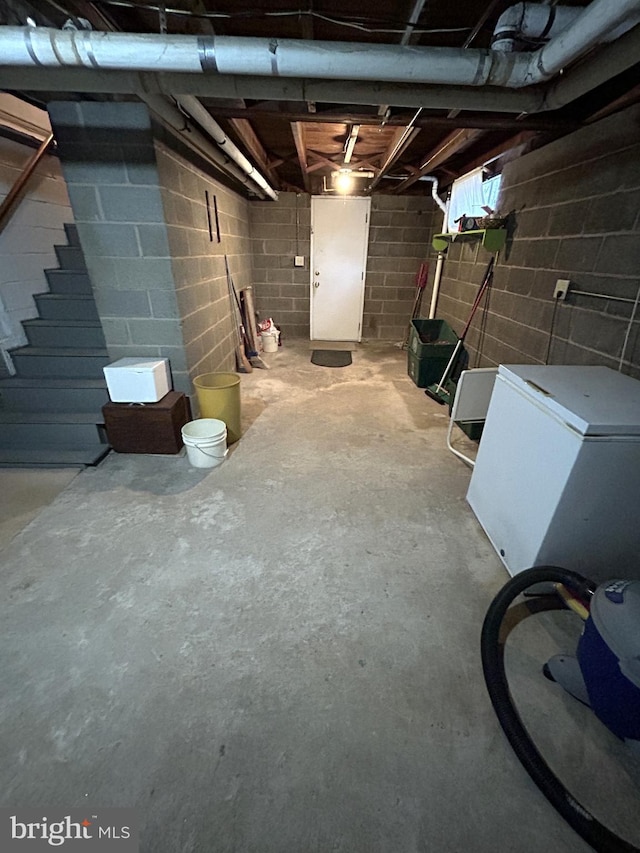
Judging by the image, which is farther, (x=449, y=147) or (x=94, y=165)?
(x=449, y=147)

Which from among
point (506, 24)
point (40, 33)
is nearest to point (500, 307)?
point (506, 24)

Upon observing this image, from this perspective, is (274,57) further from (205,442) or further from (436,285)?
(436,285)

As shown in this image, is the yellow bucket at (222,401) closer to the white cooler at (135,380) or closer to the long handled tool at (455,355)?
the white cooler at (135,380)

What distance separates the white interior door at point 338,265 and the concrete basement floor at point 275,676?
3.94m

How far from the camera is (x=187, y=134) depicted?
2348mm

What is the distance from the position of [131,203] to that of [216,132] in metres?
0.72

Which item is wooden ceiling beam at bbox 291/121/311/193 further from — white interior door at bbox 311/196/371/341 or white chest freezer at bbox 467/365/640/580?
white chest freezer at bbox 467/365/640/580

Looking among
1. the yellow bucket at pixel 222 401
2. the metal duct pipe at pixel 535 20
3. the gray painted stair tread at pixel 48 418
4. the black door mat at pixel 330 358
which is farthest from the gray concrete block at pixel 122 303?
the black door mat at pixel 330 358

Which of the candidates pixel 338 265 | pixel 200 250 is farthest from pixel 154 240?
pixel 338 265

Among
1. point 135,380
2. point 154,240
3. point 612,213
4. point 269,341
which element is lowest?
point 269,341

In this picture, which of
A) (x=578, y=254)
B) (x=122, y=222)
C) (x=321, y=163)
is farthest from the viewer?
(x=321, y=163)

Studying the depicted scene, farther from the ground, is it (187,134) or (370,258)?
(187,134)

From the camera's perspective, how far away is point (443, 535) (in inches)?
74.9

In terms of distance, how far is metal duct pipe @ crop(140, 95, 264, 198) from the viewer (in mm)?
1900
